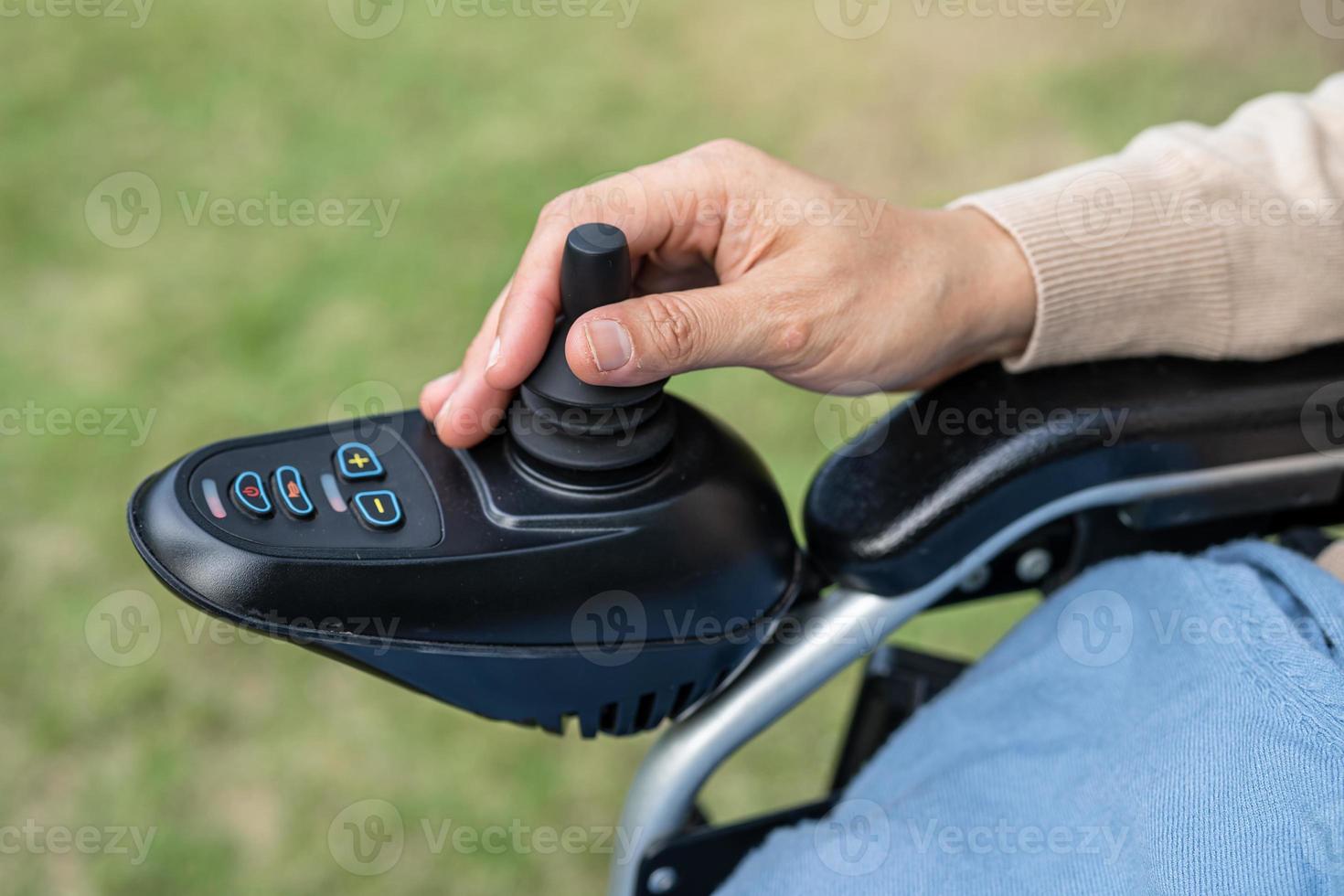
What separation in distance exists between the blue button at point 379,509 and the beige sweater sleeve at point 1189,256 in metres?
0.44

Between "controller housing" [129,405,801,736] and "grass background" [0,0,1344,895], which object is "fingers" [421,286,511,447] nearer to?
"controller housing" [129,405,801,736]

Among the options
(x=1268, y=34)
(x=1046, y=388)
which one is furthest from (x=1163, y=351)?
(x=1268, y=34)

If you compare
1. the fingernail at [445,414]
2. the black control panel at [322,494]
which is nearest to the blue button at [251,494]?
the black control panel at [322,494]

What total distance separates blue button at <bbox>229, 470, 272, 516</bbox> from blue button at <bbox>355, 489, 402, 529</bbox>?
49 mm

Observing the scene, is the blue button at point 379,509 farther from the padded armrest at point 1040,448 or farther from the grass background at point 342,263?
the grass background at point 342,263

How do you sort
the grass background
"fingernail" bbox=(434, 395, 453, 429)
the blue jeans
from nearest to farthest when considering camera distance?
the blue jeans → "fingernail" bbox=(434, 395, 453, 429) → the grass background

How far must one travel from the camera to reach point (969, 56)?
9.43 feet

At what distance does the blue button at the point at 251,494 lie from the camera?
25.6 inches

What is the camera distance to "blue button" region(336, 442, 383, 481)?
687 mm

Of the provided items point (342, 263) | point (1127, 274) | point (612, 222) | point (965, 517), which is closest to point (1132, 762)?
point (965, 517)

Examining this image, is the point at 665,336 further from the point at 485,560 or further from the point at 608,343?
the point at 485,560

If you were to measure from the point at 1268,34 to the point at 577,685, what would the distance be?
2955 millimetres

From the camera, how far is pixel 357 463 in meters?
0.69

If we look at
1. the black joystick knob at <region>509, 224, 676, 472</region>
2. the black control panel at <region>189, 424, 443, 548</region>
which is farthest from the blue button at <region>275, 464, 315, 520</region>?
the black joystick knob at <region>509, 224, 676, 472</region>
